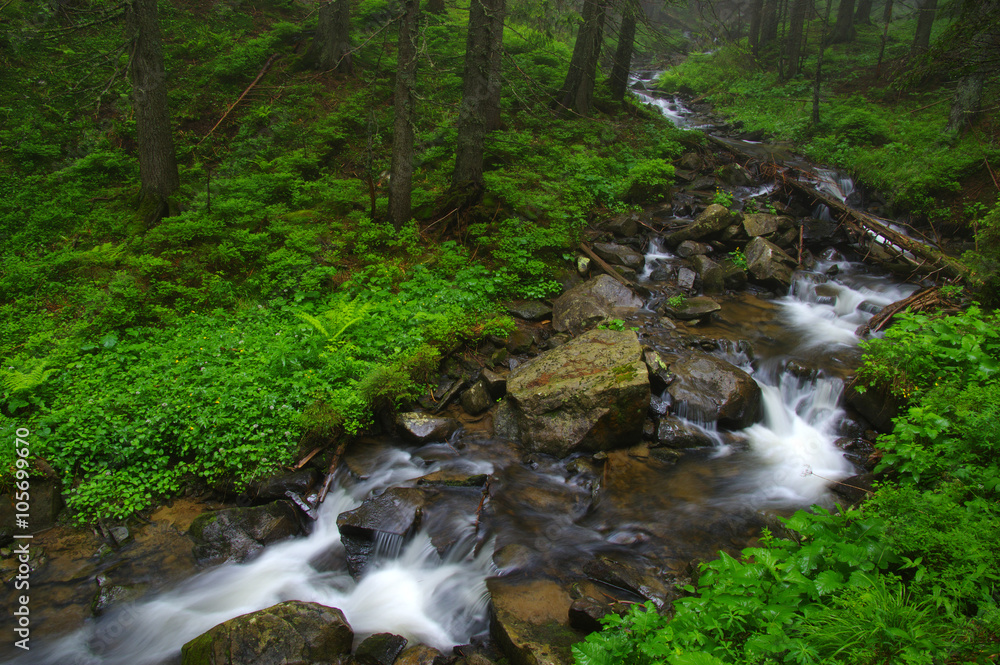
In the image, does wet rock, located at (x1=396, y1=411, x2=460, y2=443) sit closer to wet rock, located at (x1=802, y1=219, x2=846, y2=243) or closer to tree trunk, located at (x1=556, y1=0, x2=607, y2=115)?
tree trunk, located at (x1=556, y1=0, x2=607, y2=115)

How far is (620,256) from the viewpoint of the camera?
401 inches

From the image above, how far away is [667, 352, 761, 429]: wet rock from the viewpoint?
6.66m

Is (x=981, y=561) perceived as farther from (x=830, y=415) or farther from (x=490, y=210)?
(x=490, y=210)

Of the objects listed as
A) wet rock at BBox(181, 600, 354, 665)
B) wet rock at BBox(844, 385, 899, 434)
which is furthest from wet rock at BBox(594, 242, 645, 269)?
wet rock at BBox(181, 600, 354, 665)

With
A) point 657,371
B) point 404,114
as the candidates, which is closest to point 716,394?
point 657,371

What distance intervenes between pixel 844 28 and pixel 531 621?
111 ft

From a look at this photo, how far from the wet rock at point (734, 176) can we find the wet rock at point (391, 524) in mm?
12677

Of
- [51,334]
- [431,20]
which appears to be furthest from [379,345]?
[431,20]

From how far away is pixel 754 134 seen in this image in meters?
18.9

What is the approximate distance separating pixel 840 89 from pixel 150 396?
26606 mm

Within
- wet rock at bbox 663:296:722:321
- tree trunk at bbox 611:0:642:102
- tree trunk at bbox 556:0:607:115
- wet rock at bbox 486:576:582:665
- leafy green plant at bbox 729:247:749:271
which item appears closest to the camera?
wet rock at bbox 486:576:582:665

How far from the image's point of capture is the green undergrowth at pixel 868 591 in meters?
2.54

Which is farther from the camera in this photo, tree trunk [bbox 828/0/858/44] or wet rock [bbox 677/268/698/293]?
tree trunk [bbox 828/0/858/44]
